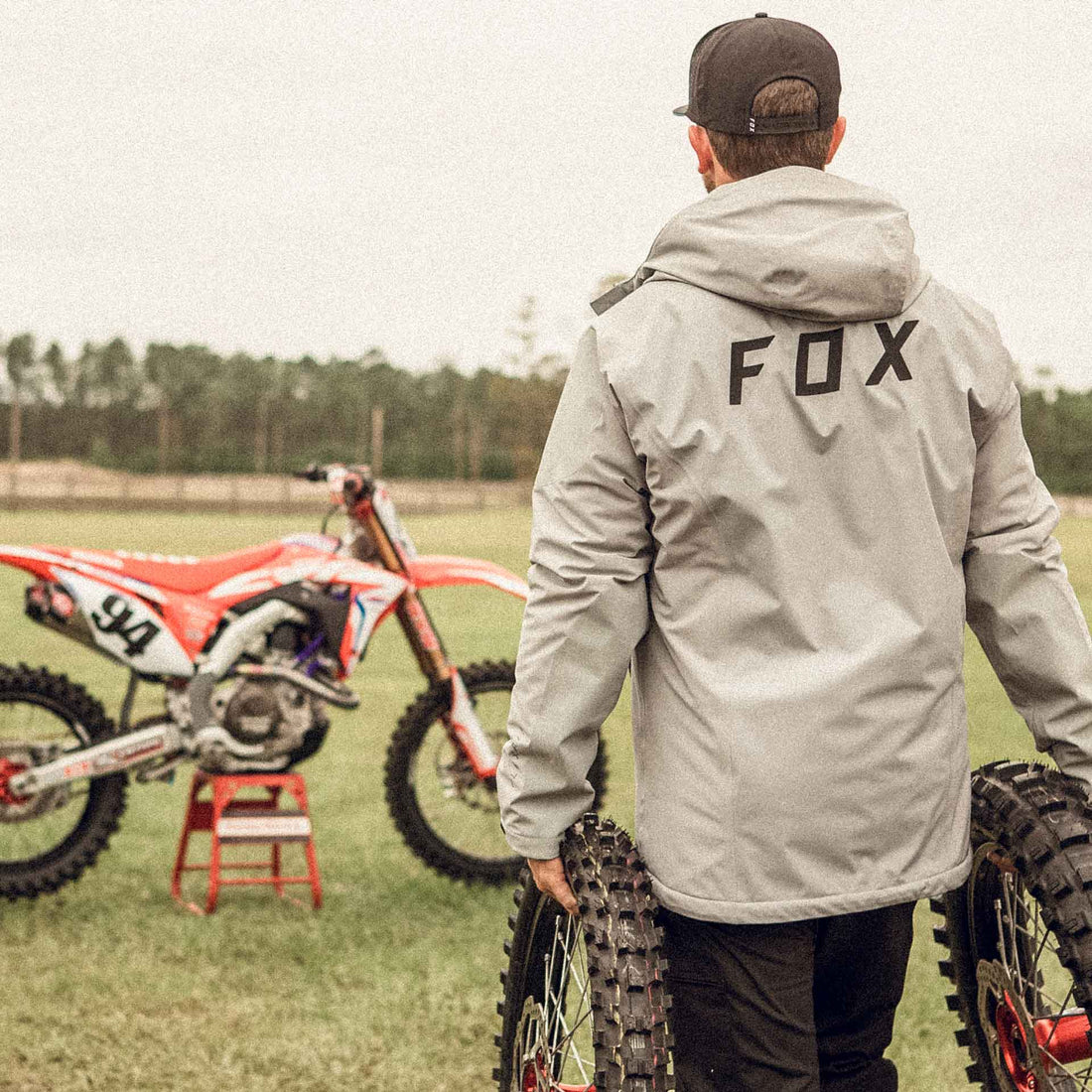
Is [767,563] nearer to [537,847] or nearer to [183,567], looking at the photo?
[537,847]

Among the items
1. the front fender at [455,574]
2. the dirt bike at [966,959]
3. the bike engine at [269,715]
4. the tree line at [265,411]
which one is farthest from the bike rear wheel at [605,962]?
the tree line at [265,411]

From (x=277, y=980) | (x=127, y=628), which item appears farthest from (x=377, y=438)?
(x=277, y=980)

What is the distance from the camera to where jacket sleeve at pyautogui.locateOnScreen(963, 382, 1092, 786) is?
6.58 ft

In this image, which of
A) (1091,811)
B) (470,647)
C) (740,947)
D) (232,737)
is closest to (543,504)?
(740,947)

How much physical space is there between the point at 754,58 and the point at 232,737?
10.6 ft

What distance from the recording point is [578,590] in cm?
189

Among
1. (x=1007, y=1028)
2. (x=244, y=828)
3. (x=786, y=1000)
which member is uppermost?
(x=786, y=1000)

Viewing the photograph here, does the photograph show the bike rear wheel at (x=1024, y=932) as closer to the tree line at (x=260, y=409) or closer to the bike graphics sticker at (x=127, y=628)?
the bike graphics sticker at (x=127, y=628)

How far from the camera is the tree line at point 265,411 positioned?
235 ft

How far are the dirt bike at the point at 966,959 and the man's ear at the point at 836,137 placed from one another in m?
0.90

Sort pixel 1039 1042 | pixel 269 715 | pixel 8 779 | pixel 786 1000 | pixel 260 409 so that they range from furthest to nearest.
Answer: pixel 260 409 < pixel 269 715 < pixel 8 779 < pixel 1039 1042 < pixel 786 1000

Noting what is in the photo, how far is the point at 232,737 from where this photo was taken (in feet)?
15.2

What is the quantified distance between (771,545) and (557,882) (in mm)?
553

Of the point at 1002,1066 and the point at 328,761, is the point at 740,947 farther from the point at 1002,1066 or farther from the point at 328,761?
the point at 328,761
